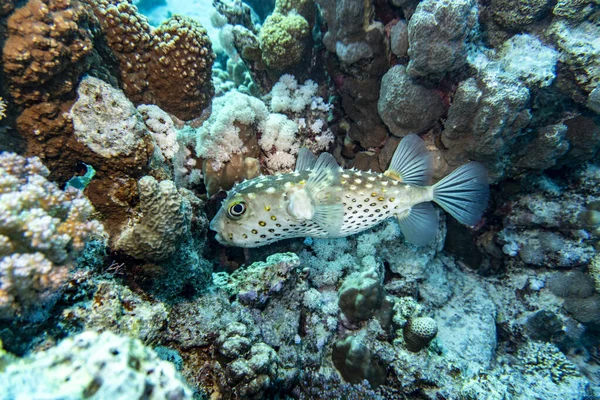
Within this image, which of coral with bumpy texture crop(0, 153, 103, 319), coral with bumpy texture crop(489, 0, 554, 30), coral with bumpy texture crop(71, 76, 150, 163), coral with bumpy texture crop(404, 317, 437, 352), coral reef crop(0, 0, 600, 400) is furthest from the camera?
coral with bumpy texture crop(489, 0, 554, 30)

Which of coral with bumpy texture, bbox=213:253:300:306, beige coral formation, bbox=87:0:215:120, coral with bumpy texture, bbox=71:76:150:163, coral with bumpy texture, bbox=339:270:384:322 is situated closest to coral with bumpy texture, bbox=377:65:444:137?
coral with bumpy texture, bbox=339:270:384:322

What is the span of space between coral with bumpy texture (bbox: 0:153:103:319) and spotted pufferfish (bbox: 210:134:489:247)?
5.02ft

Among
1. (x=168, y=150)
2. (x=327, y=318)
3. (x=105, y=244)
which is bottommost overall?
→ (x=327, y=318)

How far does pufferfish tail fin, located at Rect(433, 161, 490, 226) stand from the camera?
11.7 feet

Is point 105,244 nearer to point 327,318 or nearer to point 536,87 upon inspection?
point 327,318

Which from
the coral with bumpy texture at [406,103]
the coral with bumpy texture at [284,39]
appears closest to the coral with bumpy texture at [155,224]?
the coral with bumpy texture at [406,103]

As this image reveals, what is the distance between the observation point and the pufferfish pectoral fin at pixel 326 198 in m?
3.10

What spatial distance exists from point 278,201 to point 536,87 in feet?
11.2

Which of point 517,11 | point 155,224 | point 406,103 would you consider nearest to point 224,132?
point 155,224

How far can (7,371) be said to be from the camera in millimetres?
1229

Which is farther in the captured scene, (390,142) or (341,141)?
(341,141)

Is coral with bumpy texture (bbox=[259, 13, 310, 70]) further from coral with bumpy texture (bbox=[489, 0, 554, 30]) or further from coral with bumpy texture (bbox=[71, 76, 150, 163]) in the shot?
coral with bumpy texture (bbox=[71, 76, 150, 163])

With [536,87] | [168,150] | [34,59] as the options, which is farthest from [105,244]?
[536,87]

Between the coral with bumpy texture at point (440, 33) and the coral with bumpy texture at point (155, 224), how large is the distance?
3.12 m
